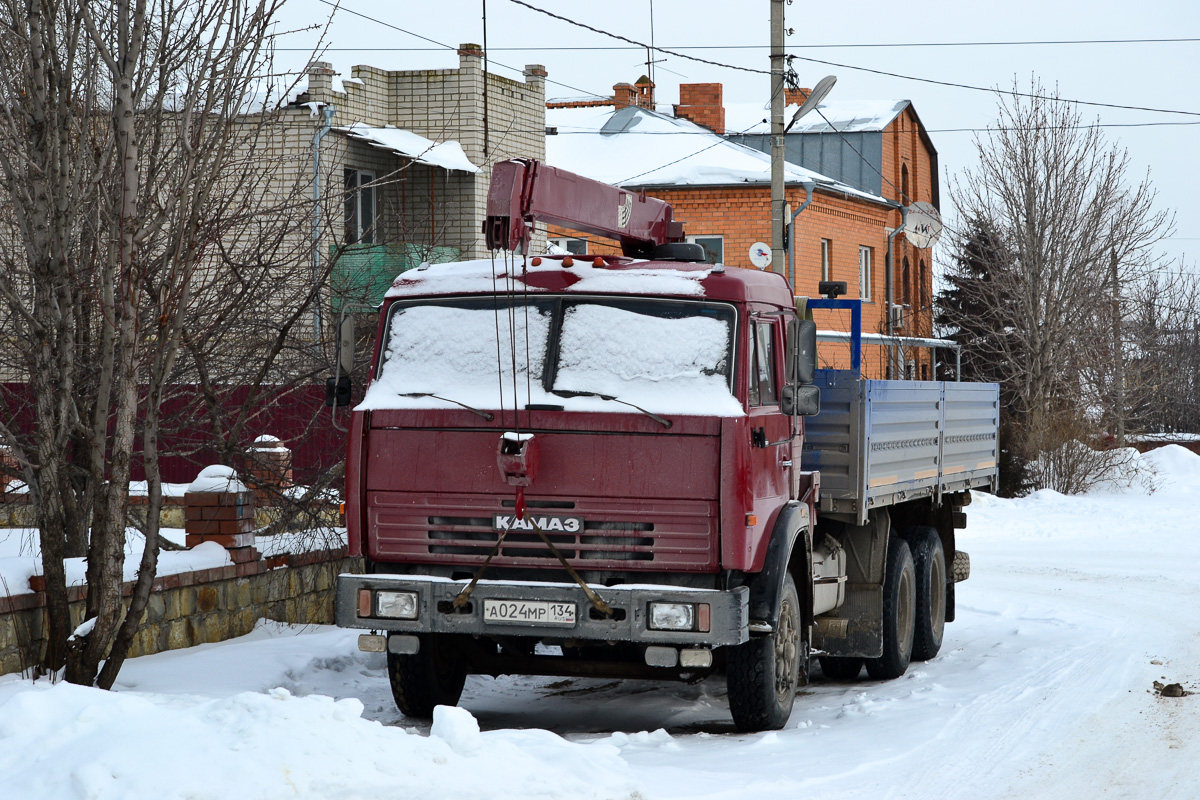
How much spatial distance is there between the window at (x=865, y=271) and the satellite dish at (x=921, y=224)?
2.96 m

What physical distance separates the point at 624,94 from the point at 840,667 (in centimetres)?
2786

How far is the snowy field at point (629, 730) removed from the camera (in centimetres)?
503

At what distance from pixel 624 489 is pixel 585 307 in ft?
3.24

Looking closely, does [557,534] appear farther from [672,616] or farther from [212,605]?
[212,605]

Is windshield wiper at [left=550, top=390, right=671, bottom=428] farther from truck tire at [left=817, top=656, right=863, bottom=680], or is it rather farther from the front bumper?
truck tire at [left=817, top=656, right=863, bottom=680]

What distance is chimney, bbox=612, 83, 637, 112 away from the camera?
35719mm

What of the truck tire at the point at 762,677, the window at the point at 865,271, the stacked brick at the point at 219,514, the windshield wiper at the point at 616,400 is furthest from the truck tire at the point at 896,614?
the window at the point at 865,271

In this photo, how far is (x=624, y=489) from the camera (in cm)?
662

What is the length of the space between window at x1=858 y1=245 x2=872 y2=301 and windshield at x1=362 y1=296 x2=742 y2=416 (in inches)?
1044

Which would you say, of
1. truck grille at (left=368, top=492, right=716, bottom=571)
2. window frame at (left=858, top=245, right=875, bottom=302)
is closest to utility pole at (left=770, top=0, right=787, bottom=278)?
truck grille at (left=368, top=492, right=716, bottom=571)

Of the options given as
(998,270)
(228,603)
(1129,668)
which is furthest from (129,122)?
(998,270)

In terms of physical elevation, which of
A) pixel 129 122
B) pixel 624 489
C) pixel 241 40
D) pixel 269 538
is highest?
pixel 241 40

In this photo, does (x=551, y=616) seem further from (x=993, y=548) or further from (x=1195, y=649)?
(x=993, y=548)

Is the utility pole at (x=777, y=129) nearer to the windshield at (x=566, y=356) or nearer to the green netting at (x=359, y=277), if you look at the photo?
the green netting at (x=359, y=277)
